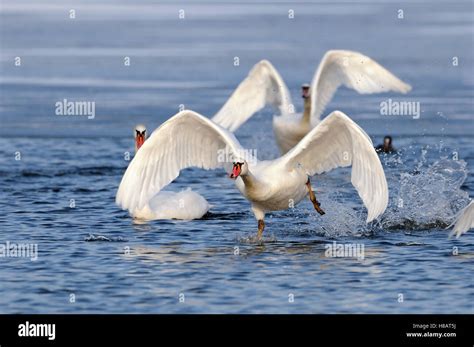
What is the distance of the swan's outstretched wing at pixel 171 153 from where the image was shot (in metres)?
13.1

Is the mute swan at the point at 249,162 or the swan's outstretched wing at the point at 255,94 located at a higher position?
the swan's outstretched wing at the point at 255,94

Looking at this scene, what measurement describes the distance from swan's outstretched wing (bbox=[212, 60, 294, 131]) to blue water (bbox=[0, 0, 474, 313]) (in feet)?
3.43

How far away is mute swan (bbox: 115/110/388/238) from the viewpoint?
12.6 metres

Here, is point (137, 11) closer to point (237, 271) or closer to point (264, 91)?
point (264, 91)

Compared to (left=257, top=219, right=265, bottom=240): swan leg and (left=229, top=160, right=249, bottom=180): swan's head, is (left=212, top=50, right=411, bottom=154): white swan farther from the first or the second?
(left=229, top=160, right=249, bottom=180): swan's head

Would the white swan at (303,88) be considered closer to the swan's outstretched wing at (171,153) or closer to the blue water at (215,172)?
the blue water at (215,172)

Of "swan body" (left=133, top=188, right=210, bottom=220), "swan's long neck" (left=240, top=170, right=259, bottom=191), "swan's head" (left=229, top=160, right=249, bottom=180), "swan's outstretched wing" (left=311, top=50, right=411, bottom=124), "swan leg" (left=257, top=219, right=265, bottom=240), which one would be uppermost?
"swan's outstretched wing" (left=311, top=50, right=411, bottom=124)

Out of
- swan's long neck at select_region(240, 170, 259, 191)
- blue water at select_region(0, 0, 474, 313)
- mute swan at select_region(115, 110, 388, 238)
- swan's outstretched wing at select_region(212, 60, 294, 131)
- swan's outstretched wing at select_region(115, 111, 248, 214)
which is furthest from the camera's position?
swan's outstretched wing at select_region(212, 60, 294, 131)

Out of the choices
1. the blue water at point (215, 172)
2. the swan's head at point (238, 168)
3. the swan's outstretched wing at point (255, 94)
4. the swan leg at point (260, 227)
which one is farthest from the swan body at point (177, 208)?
the swan's outstretched wing at point (255, 94)

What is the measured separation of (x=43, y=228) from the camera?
47.1ft

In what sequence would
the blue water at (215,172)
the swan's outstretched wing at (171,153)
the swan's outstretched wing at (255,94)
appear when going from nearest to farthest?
the blue water at (215,172), the swan's outstretched wing at (171,153), the swan's outstretched wing at (255,94)

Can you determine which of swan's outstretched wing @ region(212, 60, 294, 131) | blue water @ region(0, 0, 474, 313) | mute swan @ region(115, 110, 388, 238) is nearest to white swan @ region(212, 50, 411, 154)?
swan's outstretched wing @ region(212, 60, 294, 131)

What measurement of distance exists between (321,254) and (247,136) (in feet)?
34.5
